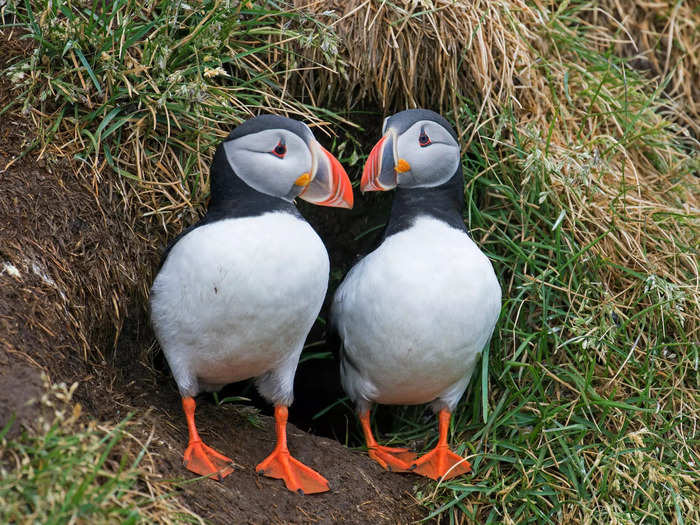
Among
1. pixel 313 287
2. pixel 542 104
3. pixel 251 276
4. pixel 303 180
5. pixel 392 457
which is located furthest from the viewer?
pixel 542 104

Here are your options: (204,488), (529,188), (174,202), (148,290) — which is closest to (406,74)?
(529,188)

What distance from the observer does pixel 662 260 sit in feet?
13.6

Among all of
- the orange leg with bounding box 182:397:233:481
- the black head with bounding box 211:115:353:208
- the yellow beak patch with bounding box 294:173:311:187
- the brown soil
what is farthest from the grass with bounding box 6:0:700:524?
the orange leg with bounding box 182:397:233:481

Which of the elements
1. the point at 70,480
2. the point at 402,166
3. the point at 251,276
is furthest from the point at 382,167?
the point at 70,480

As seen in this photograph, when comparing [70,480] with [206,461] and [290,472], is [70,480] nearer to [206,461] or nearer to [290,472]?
[206,461]

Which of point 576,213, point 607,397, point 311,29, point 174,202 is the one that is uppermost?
point 311,29

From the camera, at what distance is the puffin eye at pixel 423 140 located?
3.60 m

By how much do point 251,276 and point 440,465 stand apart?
49.8 inches

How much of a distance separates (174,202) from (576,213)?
1.94 meters

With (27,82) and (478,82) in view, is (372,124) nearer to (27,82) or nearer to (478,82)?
(478,82)

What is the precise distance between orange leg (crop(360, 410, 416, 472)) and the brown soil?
0.06m

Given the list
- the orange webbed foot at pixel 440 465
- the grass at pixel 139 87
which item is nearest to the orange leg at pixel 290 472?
the orange webbed foot at pixel 440 465

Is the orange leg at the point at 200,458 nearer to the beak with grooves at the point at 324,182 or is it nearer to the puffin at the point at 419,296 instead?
the puffin at the point at 419,296

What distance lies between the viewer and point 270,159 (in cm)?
326
